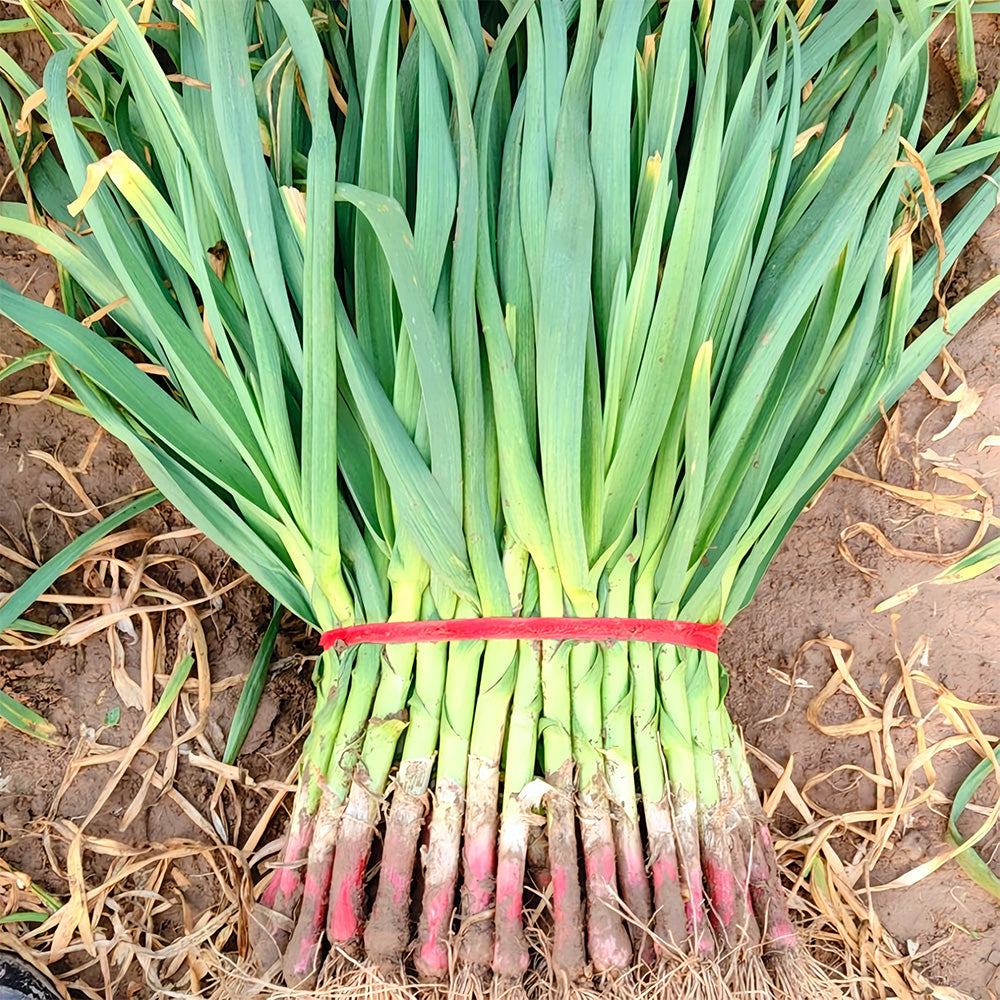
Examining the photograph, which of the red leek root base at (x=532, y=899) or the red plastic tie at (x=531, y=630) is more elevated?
the red plastic tie at (x=531, y=630)

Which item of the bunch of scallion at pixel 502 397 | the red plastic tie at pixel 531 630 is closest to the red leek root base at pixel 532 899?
the bunch of scallion at pixel 502 397

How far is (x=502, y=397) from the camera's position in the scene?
0.76m

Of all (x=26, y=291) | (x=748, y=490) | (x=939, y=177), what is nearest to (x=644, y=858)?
(x=748, y=490)

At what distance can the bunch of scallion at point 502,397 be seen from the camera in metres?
0.75

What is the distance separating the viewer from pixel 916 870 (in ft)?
3.26

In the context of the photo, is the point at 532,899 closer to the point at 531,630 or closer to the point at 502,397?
the point at 531,630

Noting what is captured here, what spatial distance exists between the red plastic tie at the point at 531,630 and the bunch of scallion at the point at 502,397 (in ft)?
0.05

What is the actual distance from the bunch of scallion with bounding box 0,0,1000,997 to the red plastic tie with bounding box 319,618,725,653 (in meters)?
0.01

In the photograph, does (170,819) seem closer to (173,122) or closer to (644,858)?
(644,858)

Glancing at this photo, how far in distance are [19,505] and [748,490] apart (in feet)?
2.58

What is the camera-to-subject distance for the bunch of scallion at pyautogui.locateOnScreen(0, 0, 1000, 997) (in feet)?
2.47

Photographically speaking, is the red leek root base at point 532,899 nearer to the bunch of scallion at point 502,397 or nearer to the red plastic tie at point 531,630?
the bunch of scallion at point 502,397

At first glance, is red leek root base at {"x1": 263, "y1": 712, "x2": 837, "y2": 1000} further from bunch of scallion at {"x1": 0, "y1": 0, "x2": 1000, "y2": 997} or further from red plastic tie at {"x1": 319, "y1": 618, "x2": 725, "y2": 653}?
red plastic tie at {"x1": 319, "y1": 618, "x2": 725, "y2": 653}

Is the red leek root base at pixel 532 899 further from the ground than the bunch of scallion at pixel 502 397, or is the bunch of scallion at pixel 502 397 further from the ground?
the bunch of scallion at pixel 502 397
